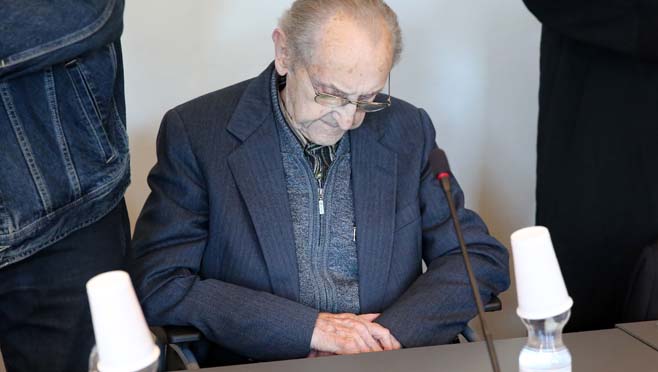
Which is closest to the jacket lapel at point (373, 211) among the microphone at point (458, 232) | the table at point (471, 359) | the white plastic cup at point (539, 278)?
the table at point (471, 359)

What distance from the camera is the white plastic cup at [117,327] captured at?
3.17ft

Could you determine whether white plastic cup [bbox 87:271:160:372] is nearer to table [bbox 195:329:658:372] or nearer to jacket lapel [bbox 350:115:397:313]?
table [bbox 195:329:658:372]

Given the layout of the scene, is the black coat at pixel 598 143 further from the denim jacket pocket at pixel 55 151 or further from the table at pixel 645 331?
the denim jacket pocket at pixel 55 151

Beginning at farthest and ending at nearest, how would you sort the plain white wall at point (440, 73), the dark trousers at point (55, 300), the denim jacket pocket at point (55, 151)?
1. the plain white wall at point (440, 73)
2. the dark trousers at point (55, 300)
3. the denim jacket pocket at point (55, 151)

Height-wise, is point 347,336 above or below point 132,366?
below

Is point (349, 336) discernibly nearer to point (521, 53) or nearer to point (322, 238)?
point (322, 238)

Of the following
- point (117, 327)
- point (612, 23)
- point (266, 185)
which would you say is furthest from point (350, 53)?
point (117, 327)

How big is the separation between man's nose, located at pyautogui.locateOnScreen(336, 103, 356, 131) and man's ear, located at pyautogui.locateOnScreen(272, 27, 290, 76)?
0.16m

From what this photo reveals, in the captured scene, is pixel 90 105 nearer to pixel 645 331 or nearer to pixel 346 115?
pixel 346 115


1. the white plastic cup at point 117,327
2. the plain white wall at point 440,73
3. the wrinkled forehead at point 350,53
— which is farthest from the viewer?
the plain white wall at point 440,73

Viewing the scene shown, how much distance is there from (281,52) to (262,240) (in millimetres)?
419

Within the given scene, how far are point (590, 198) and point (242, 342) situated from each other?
974 millimetres

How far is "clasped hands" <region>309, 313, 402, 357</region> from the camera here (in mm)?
1817

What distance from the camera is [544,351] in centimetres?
124
